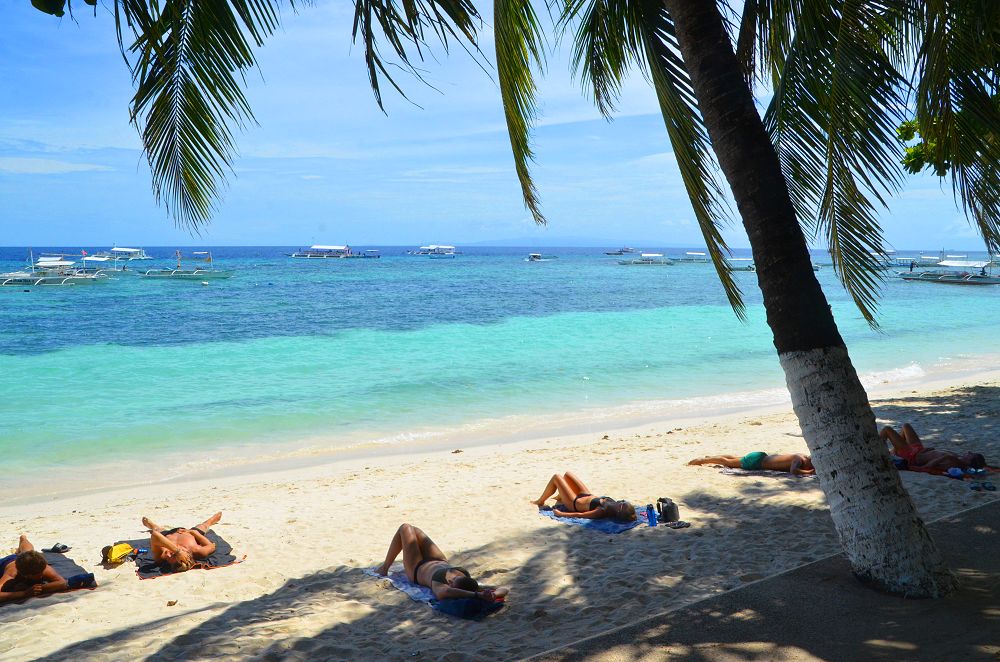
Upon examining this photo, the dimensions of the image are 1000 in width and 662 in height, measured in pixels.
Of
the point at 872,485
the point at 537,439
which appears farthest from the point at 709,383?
the point at 872,485

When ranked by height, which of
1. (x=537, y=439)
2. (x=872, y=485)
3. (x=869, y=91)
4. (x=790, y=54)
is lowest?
(x=537, y=439)

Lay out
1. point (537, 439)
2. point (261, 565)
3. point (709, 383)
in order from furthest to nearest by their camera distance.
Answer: point (709, 383), point (537, 439), point (261, 565)

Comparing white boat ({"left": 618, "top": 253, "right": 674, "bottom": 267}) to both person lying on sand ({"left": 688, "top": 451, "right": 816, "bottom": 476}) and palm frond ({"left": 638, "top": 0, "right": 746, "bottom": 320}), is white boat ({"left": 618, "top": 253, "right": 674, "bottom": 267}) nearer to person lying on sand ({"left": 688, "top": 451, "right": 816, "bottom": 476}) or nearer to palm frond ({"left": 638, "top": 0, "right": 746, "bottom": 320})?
person lying on sand ({"left": 688, "top": 451, "right": 816, "bottom": 476})

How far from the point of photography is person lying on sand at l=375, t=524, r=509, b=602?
3855mm

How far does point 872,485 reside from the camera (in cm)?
328

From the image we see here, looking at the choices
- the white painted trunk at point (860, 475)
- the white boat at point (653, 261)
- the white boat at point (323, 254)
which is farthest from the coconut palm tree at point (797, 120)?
the white boat at point (323, 254)

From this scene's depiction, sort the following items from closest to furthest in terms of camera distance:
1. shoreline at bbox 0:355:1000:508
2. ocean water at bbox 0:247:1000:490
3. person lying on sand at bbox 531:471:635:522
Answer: person lying on sand at bbox 531:471:635:522
shoreline at bbox 0:355:1000:508
ocean water at bbox 0:247:1000:490

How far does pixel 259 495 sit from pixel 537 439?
4315mm

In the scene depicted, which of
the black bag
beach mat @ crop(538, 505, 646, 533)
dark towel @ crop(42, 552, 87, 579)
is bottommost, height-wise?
dark towel @ crop(42, 552, 87, 579)

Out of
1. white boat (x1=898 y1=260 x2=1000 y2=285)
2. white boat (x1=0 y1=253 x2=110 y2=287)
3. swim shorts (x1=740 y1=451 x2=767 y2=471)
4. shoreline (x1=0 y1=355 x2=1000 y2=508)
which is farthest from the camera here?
white boat (x1=898 y1=260 x2=1000 y2=285)

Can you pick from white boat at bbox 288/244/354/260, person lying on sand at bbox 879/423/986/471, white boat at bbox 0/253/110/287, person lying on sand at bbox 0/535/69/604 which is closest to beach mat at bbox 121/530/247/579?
person lying on sand at bbox 0/535/69/604

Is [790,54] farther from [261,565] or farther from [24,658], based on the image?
[24,658]

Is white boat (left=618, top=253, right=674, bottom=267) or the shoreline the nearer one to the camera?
the shoreline

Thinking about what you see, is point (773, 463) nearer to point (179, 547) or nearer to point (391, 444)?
point (179, 547)
